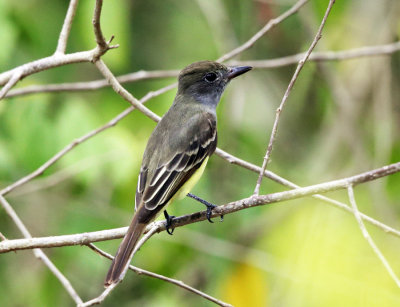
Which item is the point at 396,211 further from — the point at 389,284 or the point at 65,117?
the point at 65,117

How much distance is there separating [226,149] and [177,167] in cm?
193

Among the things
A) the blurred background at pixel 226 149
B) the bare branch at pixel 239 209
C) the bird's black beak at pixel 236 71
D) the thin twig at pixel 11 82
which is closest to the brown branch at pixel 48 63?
the thin twig at pixel 11 82

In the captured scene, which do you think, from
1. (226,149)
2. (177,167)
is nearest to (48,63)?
(177,167)

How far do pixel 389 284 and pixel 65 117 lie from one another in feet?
8.19


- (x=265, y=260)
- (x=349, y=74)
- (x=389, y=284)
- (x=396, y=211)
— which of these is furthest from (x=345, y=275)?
(x=349, y=74)

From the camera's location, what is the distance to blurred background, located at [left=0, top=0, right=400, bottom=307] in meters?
5.33

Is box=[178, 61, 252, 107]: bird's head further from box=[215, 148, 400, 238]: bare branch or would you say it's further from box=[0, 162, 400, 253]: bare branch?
box=[0, 162, 400, 253]: bare branch

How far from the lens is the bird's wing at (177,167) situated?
4383 millimetres

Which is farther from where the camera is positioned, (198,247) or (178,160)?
(198,247)

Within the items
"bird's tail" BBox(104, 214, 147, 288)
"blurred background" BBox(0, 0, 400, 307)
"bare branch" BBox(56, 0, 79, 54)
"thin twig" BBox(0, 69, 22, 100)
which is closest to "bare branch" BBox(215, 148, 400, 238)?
"bird's tail" BBox(104, 214, 147, 288)

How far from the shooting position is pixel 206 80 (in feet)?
18.2

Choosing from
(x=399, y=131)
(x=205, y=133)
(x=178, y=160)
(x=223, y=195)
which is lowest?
(x=178, y=160)

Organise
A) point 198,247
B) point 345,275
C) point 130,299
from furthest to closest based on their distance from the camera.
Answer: point 130,299
point 198,247
point 345,275

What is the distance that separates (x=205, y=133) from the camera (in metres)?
4.89
